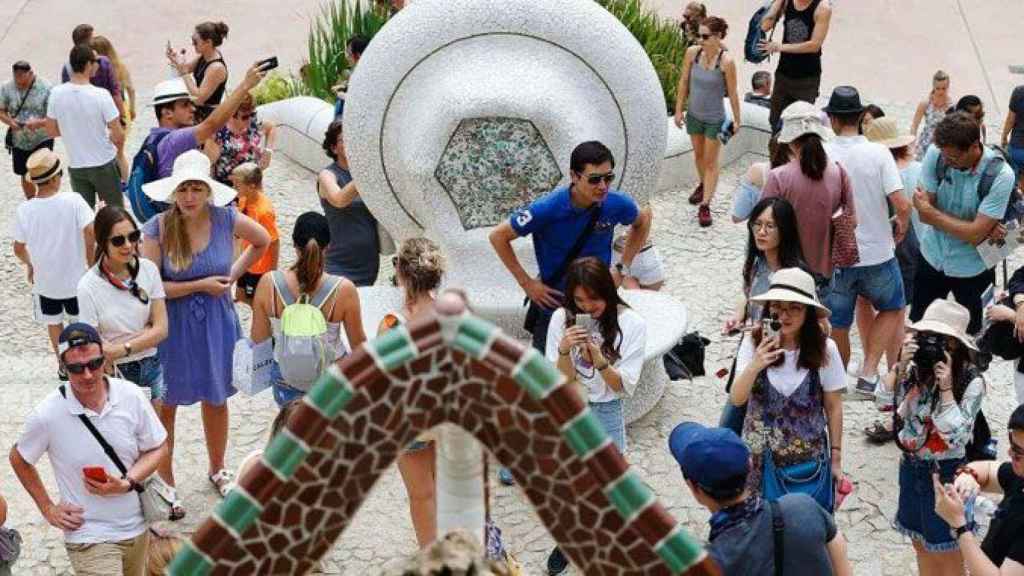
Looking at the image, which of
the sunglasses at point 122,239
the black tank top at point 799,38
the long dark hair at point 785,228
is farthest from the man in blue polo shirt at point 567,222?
the black tank top at point 799,38

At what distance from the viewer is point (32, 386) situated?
28.2 feet

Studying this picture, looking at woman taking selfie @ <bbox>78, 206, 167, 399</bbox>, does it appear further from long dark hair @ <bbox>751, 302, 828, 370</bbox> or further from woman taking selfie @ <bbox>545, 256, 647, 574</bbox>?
long dark hair @ <bbox>751, 302, 828, 370</bbox>

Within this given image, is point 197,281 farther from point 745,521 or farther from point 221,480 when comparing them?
point 745,521

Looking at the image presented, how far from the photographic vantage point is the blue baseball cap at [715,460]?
4.68 m

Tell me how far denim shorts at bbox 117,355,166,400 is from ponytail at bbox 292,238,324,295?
0.91 m

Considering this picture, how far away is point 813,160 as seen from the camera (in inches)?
296

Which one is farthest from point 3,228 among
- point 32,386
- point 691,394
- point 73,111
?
point 691,394

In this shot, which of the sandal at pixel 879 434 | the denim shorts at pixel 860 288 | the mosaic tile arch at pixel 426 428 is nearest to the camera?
the mosaic tile arch at pixel 426 428

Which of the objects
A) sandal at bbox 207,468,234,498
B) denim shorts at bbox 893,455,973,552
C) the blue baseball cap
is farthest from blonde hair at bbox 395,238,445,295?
denim shorts at bbox 893,455,973,552

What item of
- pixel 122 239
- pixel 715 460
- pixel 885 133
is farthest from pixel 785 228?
pixel 122 239

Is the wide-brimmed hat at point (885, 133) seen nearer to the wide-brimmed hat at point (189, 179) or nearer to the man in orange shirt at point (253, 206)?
the man in orange shirt at point (253, 206)

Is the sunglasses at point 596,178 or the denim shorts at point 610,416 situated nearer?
the denim shorts at point 610,416

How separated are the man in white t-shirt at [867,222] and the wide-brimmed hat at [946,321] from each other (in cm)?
177

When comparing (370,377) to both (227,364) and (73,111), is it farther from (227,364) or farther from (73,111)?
(73,111)
